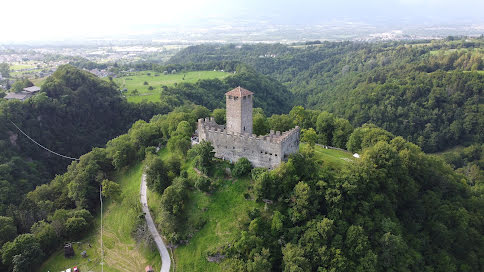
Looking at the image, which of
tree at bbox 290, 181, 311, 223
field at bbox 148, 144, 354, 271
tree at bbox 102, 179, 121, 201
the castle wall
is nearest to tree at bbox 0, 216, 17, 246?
tree at bbox 102, 179, 121, 201

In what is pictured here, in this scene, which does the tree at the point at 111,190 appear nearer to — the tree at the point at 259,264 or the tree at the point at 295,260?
the tree at the point at 259,264

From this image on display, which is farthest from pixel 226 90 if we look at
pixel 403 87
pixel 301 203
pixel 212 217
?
pixel 301 203

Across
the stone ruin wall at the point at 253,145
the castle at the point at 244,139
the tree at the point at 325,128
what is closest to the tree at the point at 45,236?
the stone ruin wall at the point at 253,145

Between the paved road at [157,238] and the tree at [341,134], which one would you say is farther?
the tree at [341,134]

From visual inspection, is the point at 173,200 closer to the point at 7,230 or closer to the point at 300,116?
the point at 7,230

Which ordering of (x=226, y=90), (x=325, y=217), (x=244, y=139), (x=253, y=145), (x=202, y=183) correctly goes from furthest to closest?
1. (x=226, y=90)
2. (x=244, y=139)
3. (x=253, y=145)
4. (x=202, y=183)
5. (x=325, y=217)

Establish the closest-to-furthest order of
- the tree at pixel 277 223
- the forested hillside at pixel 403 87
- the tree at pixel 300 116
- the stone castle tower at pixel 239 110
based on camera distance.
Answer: the tree at pixel 277 223 → the stone castle tower at pixel 239 110 → the tree at pixel 300 116 → the forested hillside at pixel 403 87

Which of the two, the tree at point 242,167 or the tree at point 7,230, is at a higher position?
the tree at point 242,167
